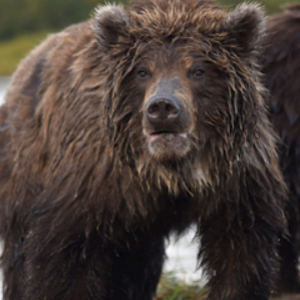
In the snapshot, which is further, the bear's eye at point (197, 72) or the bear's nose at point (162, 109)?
the bear's eye at point (197, 72)

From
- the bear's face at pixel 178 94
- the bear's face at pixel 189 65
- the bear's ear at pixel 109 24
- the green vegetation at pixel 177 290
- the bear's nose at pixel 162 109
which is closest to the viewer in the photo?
the bear's nose at pixel 162 109

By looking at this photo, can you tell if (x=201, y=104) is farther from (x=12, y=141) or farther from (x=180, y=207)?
(x=12, y=141)

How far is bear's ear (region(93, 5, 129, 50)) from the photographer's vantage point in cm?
550

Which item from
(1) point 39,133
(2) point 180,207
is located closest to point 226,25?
(2) point 180,207

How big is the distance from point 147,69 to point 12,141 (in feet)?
5.31

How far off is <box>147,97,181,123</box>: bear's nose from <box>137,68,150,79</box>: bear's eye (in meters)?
0.40

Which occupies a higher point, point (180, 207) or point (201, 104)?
point (201, 104)

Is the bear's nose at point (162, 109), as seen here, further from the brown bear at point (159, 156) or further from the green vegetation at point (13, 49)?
the green vegetation at point (13, 49)

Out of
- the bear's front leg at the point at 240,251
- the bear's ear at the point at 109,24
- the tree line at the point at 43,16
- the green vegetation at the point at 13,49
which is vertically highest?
the bear's ear at the point at 109,24

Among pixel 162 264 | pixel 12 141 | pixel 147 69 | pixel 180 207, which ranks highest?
pixel 147 69

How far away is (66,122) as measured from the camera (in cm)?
593

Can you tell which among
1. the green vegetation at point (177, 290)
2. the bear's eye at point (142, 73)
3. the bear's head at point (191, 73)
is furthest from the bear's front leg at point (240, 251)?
the green vegetation at point (177, 290)

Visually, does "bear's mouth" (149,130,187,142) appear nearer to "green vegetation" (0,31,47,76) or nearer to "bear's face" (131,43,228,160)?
"bear's face" (131,43,228,160)

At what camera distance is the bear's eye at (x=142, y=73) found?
542 cm
